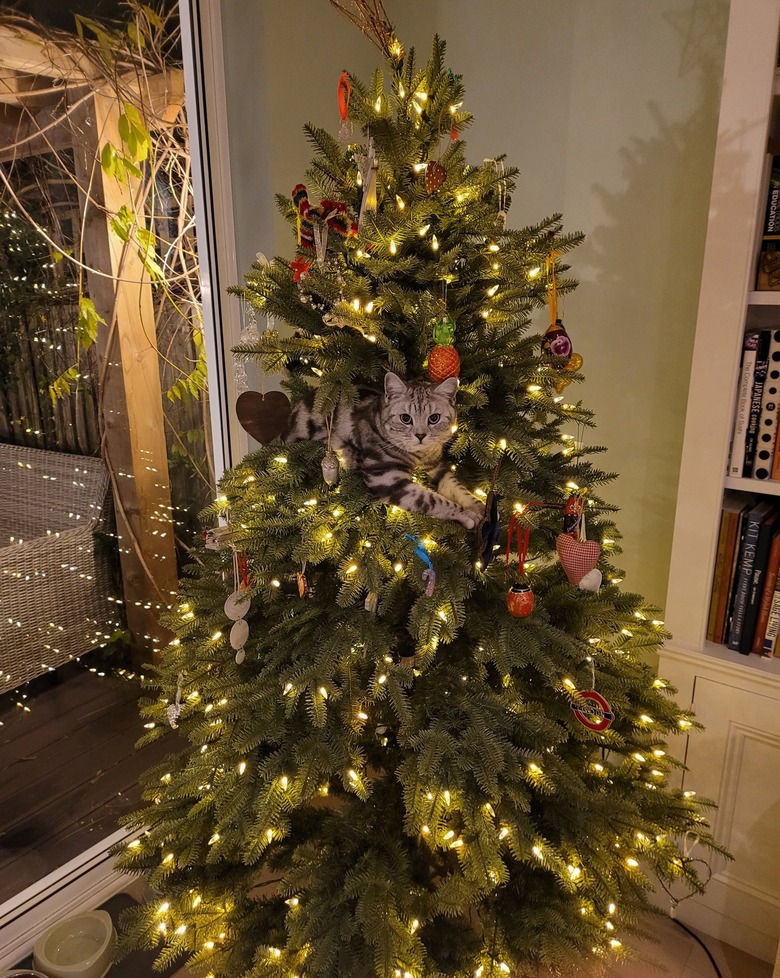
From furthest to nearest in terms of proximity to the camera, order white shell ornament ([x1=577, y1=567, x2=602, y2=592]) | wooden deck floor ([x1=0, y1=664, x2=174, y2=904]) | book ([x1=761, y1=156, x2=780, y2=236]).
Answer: wooden deck floor ([x1=0, y1=664, x2=174, y2=904])
book ([x1=761, y1=156, x2=780, y2=236])
white shell ornament ([x1=577, y1=567, x2=602, y2=592])

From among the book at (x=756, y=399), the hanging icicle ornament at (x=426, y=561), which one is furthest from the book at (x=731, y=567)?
the hanging icicle ornament at (x=426, y=561)

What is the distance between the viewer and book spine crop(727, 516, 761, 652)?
1401 mm

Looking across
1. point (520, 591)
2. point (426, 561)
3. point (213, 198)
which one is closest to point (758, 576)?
point (520, 591)

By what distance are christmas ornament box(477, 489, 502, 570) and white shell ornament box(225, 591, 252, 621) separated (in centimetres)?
39

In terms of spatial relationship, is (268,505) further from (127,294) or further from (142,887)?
(142,887)

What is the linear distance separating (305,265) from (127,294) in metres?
0.81

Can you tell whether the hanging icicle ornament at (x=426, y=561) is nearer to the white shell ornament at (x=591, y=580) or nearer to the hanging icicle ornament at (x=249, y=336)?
the white shell ornament at (x=591, y=580)

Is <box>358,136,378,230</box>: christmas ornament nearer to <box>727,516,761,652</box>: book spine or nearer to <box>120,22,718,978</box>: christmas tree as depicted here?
<box>120,22,718,978</box>: christmas tree

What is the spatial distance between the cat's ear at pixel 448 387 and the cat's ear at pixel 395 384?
0.17 ft

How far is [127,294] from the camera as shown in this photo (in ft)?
5.42

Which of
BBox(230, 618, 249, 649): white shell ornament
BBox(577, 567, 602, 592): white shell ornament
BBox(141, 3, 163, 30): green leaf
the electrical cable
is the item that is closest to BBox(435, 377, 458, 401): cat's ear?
BBox(577, 567, 602, 592): white shell ornament

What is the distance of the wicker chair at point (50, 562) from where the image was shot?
155 cm

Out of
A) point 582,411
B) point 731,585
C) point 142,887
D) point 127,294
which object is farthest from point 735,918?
point 127,294

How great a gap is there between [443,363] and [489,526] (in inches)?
10.3
